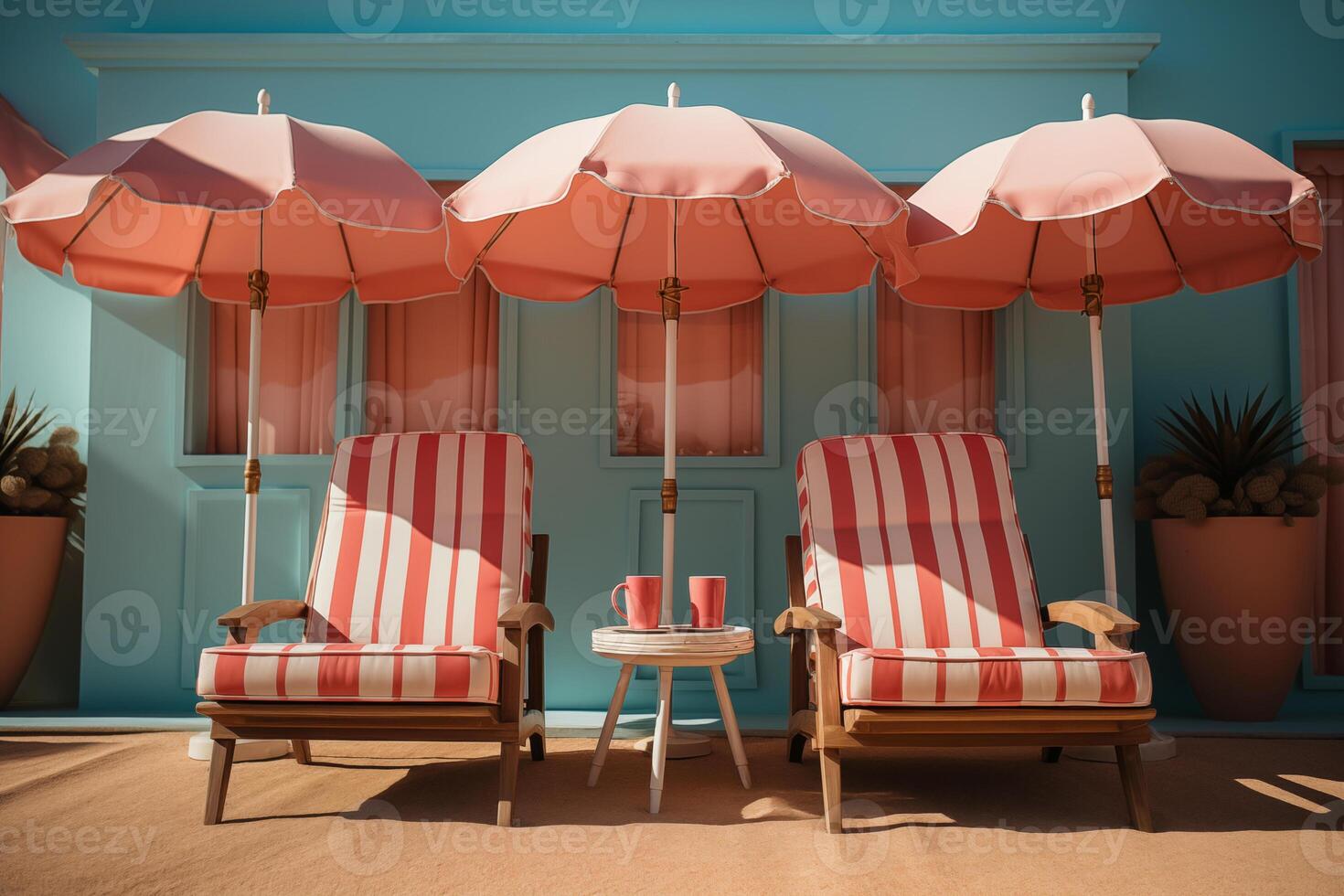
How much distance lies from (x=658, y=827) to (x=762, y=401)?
2.28m

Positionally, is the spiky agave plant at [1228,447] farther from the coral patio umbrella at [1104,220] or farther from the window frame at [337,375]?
the window frame at [337,375]

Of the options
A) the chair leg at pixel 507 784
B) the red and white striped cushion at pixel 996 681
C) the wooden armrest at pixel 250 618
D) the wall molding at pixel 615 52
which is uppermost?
the wall molding at pixel 615 52

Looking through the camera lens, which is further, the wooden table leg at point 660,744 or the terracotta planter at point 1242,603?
the terracotta planter at point 1242,603

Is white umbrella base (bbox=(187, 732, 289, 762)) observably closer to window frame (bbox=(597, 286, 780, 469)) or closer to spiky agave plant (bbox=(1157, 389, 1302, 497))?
window frame (bbox=(597, 286, 780, 469))

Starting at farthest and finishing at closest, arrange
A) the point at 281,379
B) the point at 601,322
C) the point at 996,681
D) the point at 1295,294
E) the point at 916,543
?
the point at 1295,294 → the point at 281,379 → the point at 601,322 → the point at 916,543 → the point at 996,681

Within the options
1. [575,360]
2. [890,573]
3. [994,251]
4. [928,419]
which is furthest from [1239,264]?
[575,360]

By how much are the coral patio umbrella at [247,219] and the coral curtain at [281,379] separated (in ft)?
1.63

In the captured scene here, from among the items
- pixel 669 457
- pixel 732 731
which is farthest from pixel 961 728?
pixel 669 457

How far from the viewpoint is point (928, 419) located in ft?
15.2

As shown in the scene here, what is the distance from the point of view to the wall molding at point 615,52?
4547mm

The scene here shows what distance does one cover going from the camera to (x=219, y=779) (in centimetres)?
275

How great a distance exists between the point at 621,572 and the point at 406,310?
5.06ft

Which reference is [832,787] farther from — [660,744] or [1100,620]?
[1100,620]

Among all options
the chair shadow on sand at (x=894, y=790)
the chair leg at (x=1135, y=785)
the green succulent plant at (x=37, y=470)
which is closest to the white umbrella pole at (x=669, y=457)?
the chair shadow on sand at (x=894, y=790)
